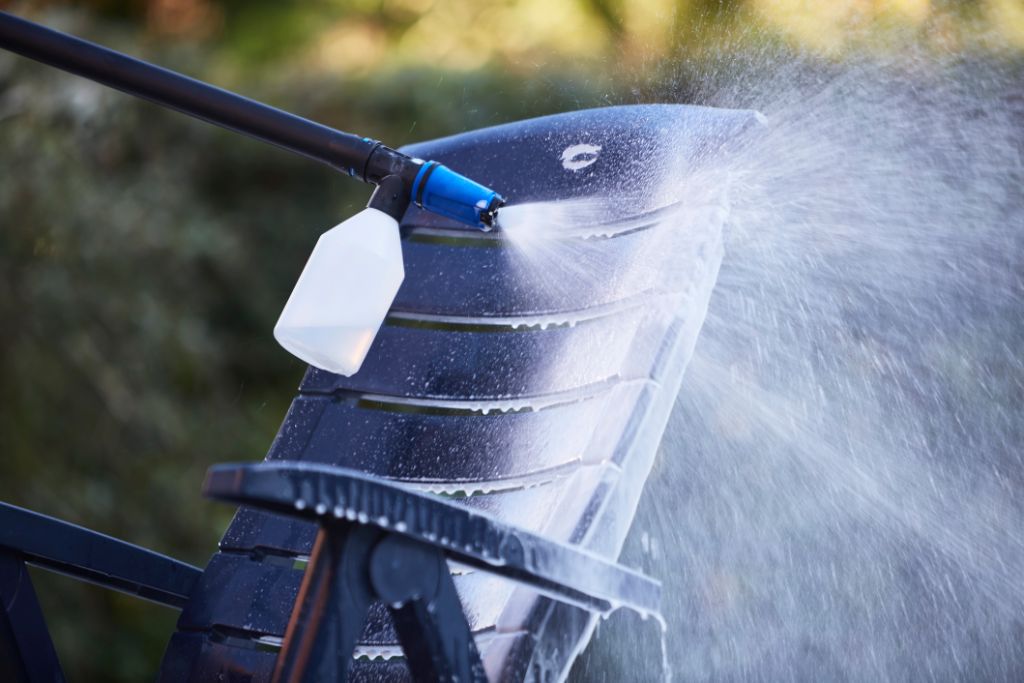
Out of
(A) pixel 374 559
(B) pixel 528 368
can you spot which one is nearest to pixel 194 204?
(B) pixel 528 368

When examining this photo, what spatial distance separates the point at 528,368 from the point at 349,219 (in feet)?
1.40

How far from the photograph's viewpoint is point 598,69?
4.59m

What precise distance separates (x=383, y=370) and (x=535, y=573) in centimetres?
75

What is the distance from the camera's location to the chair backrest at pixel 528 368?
4.39 ft

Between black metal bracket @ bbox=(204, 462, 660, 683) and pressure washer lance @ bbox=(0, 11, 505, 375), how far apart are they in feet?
0.98

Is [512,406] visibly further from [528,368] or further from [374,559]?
[374,559]

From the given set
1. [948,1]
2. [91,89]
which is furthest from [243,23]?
[948,1]

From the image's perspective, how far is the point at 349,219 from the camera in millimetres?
1135

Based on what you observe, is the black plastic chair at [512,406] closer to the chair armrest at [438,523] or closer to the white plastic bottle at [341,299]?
the chair armrest at [438,523]

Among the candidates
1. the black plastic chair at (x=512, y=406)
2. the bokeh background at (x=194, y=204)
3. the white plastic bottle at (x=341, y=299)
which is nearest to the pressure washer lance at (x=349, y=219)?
the white plastic bottle at (x=341, y=299)

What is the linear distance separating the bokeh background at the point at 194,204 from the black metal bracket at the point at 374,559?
187 cm

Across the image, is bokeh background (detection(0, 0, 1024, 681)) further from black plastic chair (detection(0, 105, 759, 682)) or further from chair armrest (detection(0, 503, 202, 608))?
chair armrest (detection(0, 503, 202, 608))

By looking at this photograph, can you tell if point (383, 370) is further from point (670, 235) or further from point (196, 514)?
point (196, 514)

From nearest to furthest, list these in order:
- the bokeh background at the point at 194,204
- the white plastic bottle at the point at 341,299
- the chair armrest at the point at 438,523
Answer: the chair armrest at the point at 438,523 < the white plastic bottle at the point at 341,299 < the bokeh background at the point at 194,204
